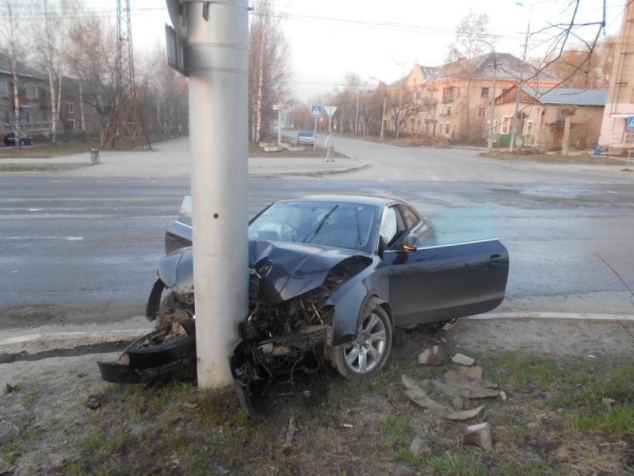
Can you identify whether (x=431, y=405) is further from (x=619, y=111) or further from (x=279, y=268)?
(x=619, y=111)

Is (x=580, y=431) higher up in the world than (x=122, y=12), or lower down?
lower down

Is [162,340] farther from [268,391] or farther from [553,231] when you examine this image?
[553,231]

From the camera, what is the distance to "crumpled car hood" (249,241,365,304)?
372cm

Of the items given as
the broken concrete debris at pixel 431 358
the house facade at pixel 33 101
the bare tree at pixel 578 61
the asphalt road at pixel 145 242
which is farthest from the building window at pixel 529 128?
the broken concrete debris at pixel 431 358

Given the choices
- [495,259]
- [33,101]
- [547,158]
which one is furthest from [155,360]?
[33,101]

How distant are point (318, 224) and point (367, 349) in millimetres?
1439

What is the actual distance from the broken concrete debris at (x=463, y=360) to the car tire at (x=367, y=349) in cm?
59

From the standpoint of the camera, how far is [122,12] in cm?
3644

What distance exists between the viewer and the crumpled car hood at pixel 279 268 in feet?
12.2

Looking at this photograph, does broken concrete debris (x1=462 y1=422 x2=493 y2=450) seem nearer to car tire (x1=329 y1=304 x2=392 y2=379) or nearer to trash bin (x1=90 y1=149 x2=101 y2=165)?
car tire (x1=329 y1=304 x2=392 y2=379)

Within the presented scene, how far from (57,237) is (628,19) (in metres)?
9.32

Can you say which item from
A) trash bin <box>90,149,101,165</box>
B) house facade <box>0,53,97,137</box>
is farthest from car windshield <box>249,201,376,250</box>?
house facade <box>0,53,97,137</box>

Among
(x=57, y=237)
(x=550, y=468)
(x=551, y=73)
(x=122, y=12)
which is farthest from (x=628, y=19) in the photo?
(x=122, y=12)

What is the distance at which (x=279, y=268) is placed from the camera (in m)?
3.87
